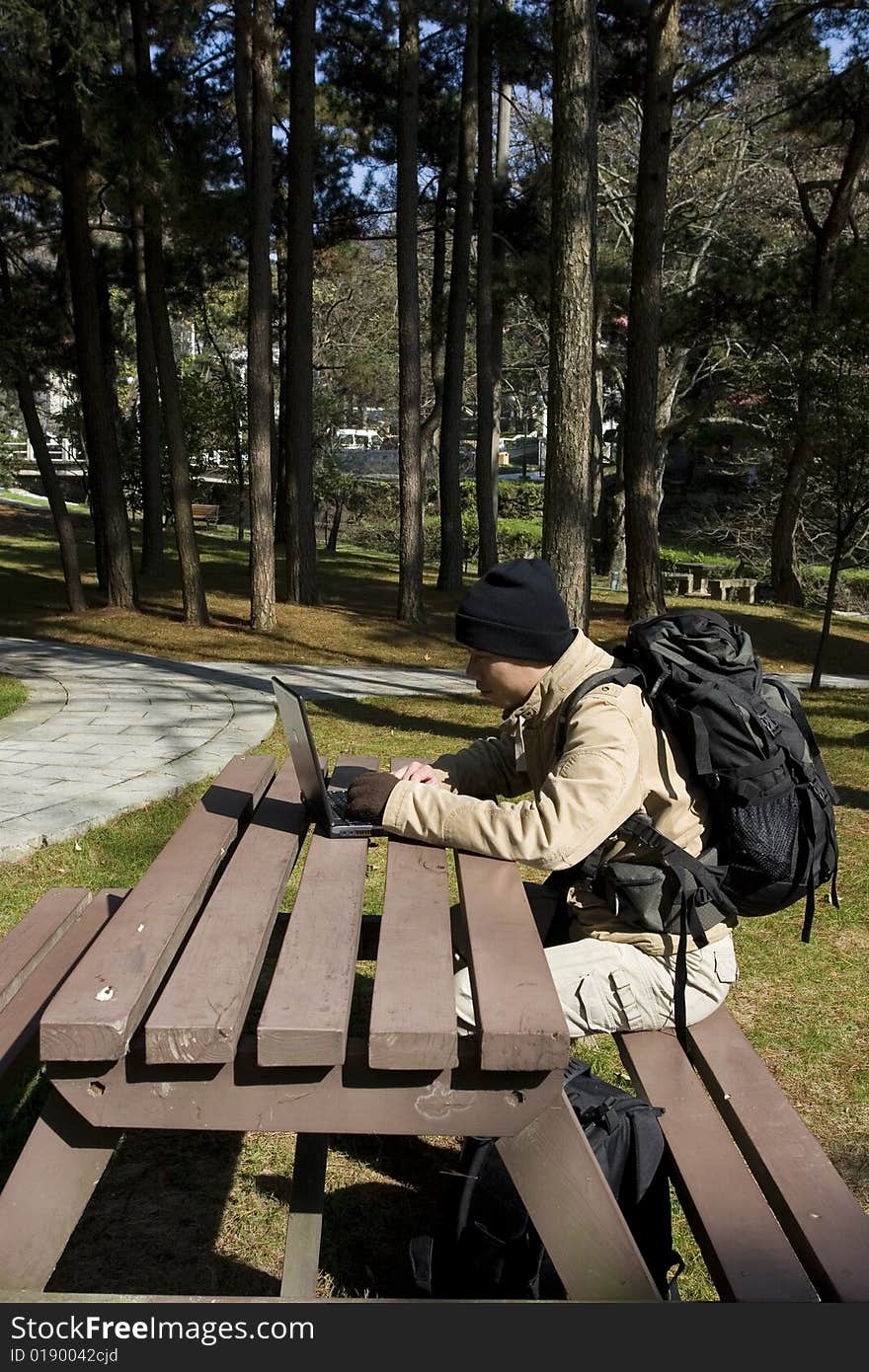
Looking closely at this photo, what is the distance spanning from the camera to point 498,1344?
1902 mm

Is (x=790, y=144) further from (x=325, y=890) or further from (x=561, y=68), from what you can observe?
(x=325, y=890)

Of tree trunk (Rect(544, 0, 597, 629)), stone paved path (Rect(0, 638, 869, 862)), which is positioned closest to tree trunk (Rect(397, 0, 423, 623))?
stone paved path (Rect(0, 638, 869, 862))

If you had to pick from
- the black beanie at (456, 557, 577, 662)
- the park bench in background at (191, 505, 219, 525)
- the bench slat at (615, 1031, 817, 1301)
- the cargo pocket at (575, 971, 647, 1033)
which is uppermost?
the black beanie at (456, 557, 577, 662)

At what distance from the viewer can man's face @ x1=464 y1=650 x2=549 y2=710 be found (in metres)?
2.71

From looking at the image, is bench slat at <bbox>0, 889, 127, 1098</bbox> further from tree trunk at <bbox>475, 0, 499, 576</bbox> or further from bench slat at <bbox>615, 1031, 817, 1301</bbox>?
tree trunk at <bbox>475, 0, 499, 576</bbox>

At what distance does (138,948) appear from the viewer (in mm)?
2152

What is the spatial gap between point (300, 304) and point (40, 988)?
13858 mm

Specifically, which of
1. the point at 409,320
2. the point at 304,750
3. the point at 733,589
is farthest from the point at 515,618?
the point at 733,589

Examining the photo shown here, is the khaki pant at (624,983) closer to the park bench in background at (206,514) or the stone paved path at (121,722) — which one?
the stone paved path at (121,722)

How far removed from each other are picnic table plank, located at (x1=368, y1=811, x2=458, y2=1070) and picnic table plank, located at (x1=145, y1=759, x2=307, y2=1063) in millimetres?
216

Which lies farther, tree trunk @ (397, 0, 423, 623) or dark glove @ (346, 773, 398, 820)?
tree trunk @ (397, 0, 423, 623)

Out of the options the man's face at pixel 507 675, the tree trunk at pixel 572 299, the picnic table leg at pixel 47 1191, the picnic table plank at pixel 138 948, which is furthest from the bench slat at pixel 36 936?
the tree trunk at pixel 572 299

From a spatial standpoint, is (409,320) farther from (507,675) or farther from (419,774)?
(507,675)

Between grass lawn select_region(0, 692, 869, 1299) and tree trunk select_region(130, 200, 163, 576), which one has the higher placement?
tree trunk select_region(130, 200, 163, 576)
